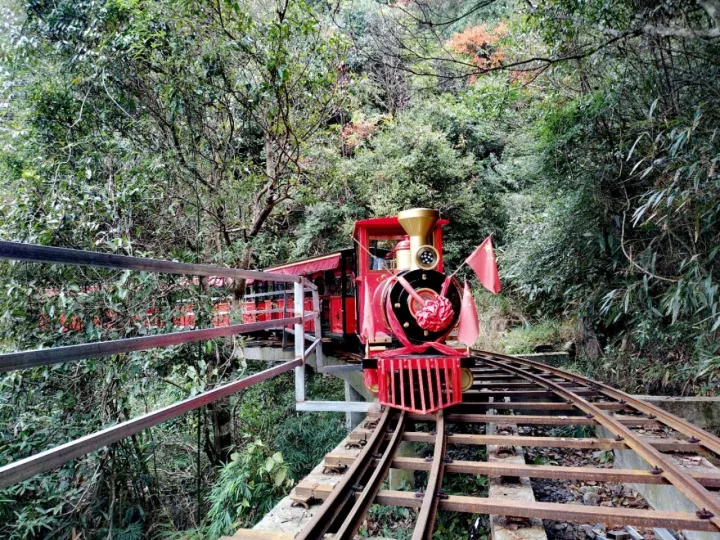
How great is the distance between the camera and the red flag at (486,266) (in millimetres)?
4441

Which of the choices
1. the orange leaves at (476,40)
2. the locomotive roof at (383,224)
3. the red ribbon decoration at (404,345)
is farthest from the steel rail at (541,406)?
the orange leaves at (476,40)

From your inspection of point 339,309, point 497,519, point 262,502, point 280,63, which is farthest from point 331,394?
point 497,519

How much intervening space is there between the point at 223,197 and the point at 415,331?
4.47 meters

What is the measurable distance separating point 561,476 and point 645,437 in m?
1.15

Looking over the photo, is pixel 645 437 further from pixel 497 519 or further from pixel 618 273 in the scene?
pixel 618 273

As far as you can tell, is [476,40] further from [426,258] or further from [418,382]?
[418,382]

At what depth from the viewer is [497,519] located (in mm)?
2416

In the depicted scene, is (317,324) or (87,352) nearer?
(87,352)

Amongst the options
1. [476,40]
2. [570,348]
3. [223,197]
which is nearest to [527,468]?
[223,197]

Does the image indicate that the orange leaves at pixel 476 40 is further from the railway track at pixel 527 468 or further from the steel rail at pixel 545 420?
the steel rail at pixel 545 420

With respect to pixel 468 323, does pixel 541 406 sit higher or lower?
lower

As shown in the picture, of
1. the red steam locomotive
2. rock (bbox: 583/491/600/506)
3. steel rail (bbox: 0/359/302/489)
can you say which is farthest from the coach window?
steel rail (bbox: 0/359/302/489)

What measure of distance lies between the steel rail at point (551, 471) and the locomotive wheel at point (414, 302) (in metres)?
1.81

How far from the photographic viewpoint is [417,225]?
478 centimetres
